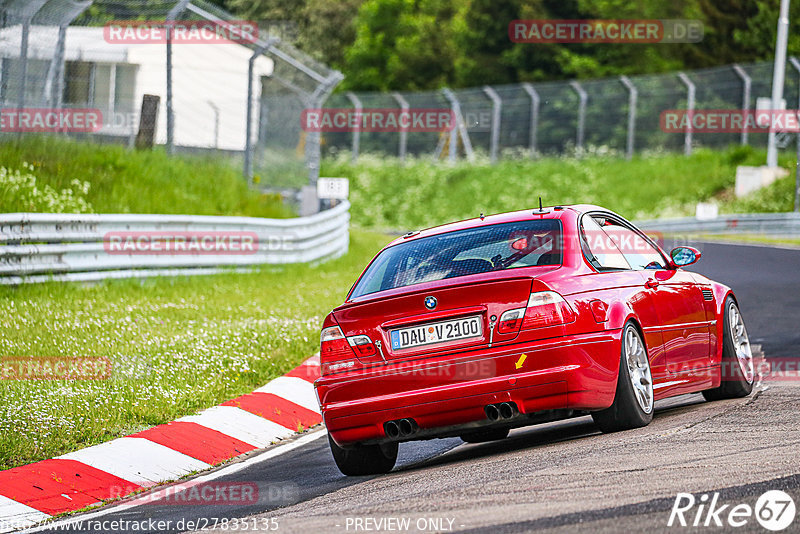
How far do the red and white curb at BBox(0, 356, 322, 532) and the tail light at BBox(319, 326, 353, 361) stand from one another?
47.5 inches

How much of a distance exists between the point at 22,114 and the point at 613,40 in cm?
4220

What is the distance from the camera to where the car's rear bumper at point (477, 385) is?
22.8 feet

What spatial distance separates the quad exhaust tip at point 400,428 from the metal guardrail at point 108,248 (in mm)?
7745

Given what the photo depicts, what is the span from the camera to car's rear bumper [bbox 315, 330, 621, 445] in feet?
22.8

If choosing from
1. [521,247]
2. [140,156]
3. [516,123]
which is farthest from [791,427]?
[516,123]

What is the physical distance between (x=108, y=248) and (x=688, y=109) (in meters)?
27.6

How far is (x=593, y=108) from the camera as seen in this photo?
41.9 metres

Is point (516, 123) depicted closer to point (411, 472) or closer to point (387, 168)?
point (387, 168)

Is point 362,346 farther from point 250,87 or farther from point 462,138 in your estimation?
point 462,138

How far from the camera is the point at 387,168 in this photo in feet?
155

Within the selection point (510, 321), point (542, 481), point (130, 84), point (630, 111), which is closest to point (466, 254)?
point (510, 321)

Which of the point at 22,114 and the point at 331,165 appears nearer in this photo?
the point at 22,114

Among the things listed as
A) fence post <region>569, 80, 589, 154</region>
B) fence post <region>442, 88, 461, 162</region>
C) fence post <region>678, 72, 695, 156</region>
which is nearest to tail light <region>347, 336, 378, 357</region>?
fence post <region>442, 88, 461, 162</region>

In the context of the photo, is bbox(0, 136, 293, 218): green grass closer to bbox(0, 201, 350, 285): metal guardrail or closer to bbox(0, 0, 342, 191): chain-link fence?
bbox(0, 0, 342, 191): chain-link fence
